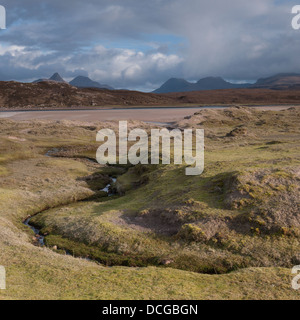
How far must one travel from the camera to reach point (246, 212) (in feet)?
86.4

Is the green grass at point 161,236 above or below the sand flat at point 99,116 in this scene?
below

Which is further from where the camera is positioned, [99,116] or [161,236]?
[99,116]

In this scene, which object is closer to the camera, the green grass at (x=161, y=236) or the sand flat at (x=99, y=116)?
the green grass at (x=161, y=236)

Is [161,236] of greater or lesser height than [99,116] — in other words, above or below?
below

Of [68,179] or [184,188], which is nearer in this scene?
[184,188]

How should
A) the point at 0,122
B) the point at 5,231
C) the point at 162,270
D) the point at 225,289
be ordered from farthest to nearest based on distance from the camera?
the point at 0,122
the point at 5,231
the point at 162,270
the point at 225,289

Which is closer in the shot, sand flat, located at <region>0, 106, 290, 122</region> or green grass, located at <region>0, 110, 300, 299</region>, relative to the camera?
green grass, located at <region>0, 110, 300, 299</region>

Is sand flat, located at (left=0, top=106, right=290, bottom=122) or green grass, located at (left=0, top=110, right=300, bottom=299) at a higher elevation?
sand flat, located at (left=0, top=106, right=290, bottom=122)

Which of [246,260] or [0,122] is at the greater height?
[0,122]

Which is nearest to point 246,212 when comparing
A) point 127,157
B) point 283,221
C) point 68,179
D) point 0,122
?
point 283,221
